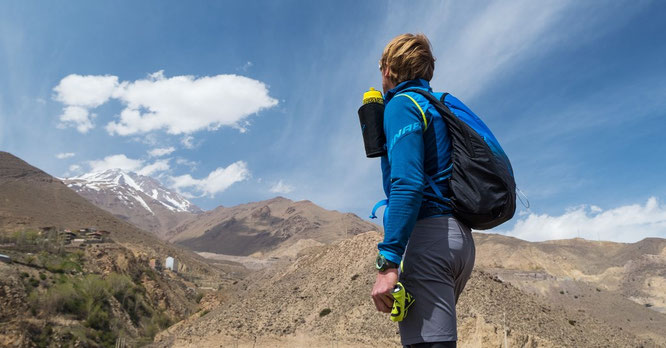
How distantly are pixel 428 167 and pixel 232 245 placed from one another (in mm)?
147671

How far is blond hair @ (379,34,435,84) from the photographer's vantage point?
6.40 feet

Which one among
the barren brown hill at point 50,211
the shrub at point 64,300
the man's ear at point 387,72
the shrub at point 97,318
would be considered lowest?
the shrub at point 97,318

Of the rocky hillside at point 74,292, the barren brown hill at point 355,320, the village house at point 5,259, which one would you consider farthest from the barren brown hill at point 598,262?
the village house at point 5,259

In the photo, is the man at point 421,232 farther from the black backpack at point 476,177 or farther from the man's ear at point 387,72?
the man's ear at point 387,72

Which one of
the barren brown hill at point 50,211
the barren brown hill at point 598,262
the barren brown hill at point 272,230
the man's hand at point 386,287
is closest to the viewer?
the man's hand at point 386,287

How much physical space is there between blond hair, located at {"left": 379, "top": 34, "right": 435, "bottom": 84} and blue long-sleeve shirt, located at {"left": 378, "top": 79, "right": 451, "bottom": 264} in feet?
0.64

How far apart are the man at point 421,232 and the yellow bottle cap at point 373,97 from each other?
158 mm

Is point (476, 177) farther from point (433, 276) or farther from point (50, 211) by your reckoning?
point (50, 211)

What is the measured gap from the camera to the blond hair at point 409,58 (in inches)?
76.8

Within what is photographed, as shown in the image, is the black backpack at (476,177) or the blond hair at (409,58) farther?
the blond hair at (409,58)

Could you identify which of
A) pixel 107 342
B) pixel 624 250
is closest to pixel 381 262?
pixel 107 342

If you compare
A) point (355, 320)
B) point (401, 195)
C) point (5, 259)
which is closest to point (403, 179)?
point (401, 195)

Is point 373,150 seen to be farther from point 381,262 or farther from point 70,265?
point 70,265

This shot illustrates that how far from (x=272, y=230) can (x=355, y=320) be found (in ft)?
451
